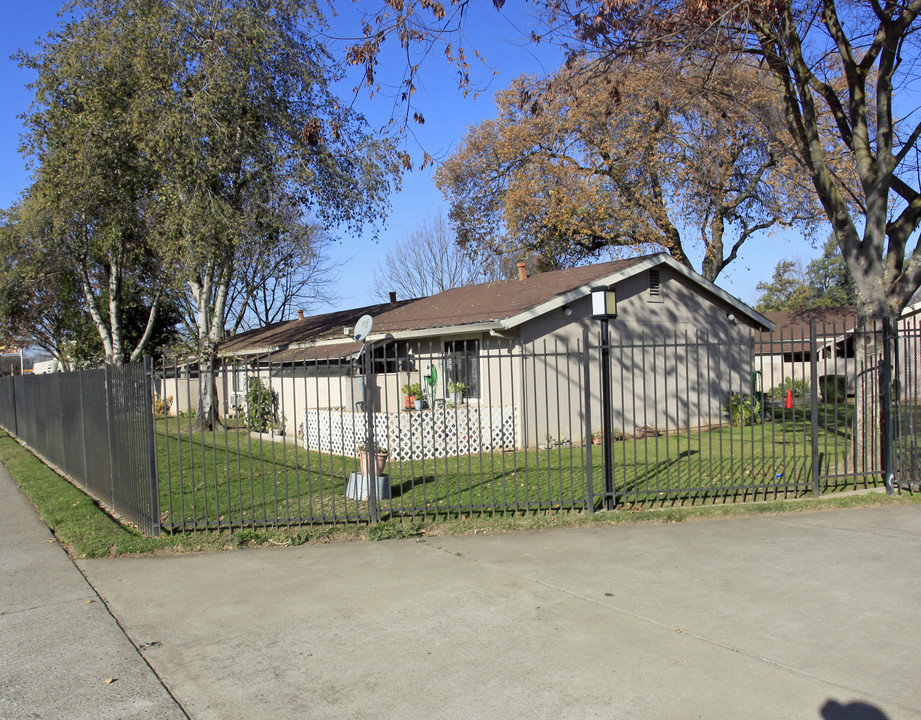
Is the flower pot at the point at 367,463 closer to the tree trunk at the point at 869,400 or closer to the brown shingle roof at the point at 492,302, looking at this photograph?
the tree trunk at the point at 869,400

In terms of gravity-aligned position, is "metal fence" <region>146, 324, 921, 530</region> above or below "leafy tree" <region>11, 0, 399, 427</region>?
below

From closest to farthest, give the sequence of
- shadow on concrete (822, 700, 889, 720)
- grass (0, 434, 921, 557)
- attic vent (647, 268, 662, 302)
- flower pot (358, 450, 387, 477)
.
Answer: shadow on concrete (822, 700, 889, 720) → grass (0, 434, 921, 557) → flower pot (358, 450, 387, 477) → attic vent (647, 268, 662, 302)

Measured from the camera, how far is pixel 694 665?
4.45 metres

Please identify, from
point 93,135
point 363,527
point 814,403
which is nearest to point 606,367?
point 814,403

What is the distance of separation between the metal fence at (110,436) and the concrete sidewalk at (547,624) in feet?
4.18

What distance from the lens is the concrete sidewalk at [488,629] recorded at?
4.09m

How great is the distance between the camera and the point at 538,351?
15.8m

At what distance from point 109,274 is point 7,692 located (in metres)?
27.3

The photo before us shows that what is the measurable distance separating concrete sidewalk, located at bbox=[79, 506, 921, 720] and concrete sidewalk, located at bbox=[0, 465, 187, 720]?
15 centimetres

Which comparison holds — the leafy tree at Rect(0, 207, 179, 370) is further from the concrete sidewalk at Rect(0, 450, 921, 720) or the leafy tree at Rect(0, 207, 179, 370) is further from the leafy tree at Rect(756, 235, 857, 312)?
the leafy tree at Rect(756, 235, 857, 312)

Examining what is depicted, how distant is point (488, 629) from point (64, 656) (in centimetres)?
275

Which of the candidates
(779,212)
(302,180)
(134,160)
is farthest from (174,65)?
(779,212)

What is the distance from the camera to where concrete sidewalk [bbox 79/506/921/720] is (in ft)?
13.4

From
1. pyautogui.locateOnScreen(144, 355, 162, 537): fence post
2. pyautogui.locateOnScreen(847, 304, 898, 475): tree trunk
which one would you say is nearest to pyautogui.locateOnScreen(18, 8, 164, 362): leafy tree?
pyautogui.locateOnScreen(144, 355, 162, 537): fence post
